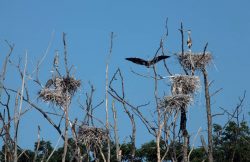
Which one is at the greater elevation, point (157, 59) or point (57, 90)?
point (57, 90)

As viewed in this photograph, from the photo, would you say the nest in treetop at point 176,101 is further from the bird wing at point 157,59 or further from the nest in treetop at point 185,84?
the bird wing at point 157,59

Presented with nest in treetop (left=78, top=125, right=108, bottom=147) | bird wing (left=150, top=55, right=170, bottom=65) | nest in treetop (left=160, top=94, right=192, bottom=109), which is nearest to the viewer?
bird wing (left=150, top=55, right=170, bottom=65)

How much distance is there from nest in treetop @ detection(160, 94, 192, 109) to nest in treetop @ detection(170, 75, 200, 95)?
0.84 feet

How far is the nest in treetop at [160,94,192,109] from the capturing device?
5.50 m

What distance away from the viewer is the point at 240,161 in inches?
715

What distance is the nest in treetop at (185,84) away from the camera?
6.30 meters

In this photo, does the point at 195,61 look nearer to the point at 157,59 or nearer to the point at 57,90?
the point at 57,90

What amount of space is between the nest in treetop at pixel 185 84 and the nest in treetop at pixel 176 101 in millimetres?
255

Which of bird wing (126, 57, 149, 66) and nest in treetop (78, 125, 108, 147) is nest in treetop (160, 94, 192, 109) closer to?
nest in treetop (78, 125, 108, 147)

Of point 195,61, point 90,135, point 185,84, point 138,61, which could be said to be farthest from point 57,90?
point 195,61

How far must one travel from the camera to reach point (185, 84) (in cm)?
663

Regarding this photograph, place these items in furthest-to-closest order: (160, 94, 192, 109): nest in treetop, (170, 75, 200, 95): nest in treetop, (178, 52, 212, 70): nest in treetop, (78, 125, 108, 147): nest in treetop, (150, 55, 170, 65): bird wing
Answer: (178, 52, 212, 70): nest in treetop
(170, 75, 200, 95): nest in treetop
(78, 125, 108, 147): nest in treetop
(160, 94, 192, 109): nest in treetop
(150, 55, 170, 65): bird wing

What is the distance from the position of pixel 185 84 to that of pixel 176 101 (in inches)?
39.5

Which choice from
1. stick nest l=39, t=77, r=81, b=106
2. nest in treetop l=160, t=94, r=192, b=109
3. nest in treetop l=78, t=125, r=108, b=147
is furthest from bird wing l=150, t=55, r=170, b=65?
stick nest l=39, t=77, r=81, b=106
